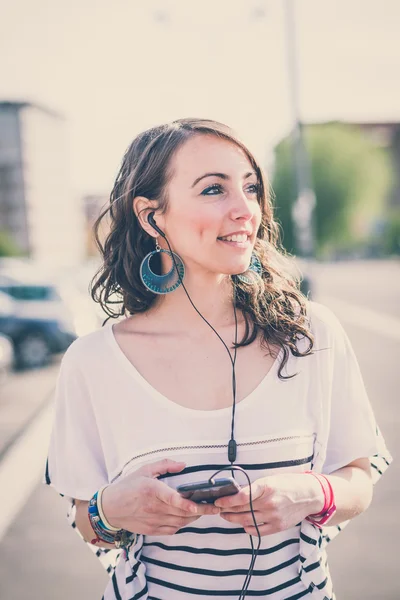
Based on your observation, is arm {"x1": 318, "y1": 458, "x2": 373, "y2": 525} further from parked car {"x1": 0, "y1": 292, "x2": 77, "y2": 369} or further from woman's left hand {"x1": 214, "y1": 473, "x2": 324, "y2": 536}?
parked car {"x1": 0, "y1": 292, "x2": 77, "y2": 369}

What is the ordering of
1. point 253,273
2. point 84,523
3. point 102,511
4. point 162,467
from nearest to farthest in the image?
point 162,467 < point 102,511 < point 84,523 < point 253,273

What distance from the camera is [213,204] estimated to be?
1803 mm

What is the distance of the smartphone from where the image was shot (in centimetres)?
152

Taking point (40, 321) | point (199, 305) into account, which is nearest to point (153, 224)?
point (199, 305)

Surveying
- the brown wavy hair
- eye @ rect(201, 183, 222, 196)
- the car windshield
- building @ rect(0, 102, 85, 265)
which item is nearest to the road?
the brown wavy hair

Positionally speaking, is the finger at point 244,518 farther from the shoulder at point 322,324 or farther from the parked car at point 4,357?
the parked car at point 4,357

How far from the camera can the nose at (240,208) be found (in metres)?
Answer: 1.80

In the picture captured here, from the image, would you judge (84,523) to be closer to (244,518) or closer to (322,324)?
(244,518)

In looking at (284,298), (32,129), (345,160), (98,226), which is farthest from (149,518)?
(32,129)

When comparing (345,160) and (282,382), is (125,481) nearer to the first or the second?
(282,382)

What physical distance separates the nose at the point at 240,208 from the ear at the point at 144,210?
0.27 metres

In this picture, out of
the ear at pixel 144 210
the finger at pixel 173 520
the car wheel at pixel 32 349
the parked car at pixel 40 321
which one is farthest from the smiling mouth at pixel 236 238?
the car wheel at pixel 32 349

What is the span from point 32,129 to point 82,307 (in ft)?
183

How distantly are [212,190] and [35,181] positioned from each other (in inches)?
2568
